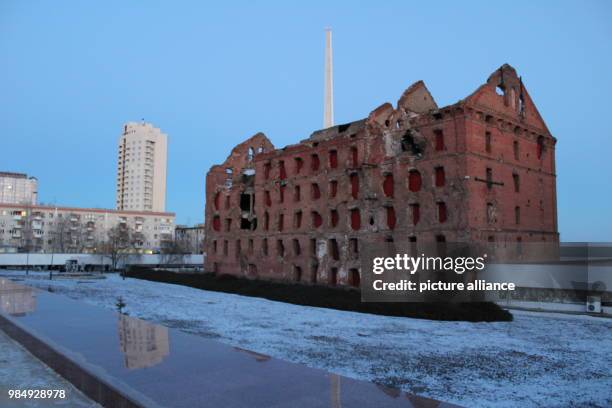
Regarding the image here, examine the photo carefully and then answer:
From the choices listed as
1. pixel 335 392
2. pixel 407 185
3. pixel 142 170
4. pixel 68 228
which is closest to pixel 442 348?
pixel 335 392

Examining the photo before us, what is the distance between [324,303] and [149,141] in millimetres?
111801

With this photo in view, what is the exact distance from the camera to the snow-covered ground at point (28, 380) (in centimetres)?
584

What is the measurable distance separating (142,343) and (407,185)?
24545mm

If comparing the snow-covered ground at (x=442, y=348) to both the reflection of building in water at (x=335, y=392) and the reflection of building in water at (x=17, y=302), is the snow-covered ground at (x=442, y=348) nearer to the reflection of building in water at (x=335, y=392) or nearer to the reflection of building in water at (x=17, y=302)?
the reflection of building in water at (x=335, y=392)

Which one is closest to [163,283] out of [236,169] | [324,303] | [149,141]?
[236,169]

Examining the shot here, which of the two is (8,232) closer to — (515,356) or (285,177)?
(285,177)

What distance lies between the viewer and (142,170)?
416 feet

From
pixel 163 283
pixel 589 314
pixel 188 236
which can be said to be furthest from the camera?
pixel 188 236

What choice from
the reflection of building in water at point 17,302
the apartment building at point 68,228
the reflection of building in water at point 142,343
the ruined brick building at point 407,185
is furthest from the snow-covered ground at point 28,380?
the apartment building at point 68,228

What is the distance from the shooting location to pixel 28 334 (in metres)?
8.34

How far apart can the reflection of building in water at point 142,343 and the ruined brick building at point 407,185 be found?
21.3 m

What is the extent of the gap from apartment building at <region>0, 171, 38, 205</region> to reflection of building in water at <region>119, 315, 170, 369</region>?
389 ft

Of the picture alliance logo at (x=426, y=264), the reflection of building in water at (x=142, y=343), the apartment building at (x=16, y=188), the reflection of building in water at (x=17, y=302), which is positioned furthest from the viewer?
the apartment building at (x=16, y=188)

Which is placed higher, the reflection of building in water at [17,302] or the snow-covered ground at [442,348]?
the reflection of building in water at [17,302]
